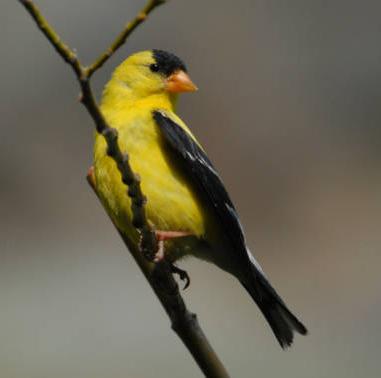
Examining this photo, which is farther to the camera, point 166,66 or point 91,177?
point 166,66

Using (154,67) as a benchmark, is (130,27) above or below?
above

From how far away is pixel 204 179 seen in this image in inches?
122

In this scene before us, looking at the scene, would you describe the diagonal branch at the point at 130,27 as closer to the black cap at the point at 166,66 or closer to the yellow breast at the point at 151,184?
the yellow breast at the point at 151,184

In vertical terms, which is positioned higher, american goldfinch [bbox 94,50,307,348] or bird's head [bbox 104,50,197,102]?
bird's head [bbox 104,50,197,102]

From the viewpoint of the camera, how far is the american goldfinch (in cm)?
302

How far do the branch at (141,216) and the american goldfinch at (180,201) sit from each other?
15 centimetres

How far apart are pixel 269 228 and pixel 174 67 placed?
15.8ft

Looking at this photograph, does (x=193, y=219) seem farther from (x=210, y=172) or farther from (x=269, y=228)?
(x=269, y=228)

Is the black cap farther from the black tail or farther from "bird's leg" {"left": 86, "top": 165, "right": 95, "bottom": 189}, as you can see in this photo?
the black tail

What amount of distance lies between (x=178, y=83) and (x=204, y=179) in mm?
528

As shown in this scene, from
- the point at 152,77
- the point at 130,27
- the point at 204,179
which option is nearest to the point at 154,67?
the point at 152,77

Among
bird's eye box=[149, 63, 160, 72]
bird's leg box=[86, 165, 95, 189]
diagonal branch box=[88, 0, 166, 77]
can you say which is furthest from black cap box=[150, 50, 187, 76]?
diagonal branch box=[88, 0, 166, 77]

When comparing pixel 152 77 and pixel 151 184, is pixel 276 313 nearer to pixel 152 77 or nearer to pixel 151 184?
pixel 151 184

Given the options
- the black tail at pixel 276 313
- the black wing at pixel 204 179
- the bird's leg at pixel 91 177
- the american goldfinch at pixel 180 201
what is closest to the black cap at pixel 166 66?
the american goldfinch at pixel 180 201
